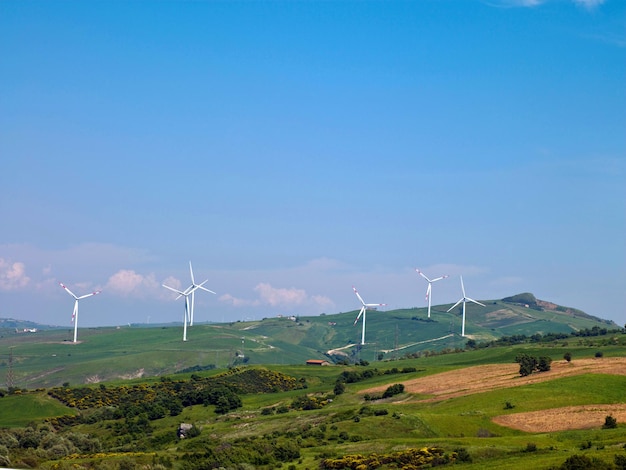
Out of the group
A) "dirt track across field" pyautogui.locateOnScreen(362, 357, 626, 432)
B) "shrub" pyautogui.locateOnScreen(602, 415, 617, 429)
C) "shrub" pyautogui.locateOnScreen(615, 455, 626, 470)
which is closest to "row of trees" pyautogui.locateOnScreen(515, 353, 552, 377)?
"dirt track across field" pyautogui.locateOnScreen(362, 357, 626, 432)

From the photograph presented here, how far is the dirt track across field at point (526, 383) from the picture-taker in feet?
327

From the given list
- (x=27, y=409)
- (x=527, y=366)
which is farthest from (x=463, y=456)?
(x=27, y=409)

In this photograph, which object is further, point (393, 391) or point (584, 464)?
point (393, 391)

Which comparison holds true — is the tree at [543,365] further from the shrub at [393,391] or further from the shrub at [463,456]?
the shrub at [463,456]

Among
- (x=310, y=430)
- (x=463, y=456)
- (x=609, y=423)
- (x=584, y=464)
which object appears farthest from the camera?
(x=310, y=430)

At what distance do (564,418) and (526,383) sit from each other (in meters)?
31.4

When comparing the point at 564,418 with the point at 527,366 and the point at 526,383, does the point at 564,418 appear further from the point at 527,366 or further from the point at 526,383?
the point at 527,366

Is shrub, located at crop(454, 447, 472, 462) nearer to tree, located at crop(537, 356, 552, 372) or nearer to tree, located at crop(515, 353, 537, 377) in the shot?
tree, located at crop(515, 353, 537, 377)

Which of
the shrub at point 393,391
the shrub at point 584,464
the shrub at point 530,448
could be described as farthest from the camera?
the shrub at point 393,391

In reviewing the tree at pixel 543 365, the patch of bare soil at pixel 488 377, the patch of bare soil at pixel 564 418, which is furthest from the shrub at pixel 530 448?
the tree at pixel 543 365

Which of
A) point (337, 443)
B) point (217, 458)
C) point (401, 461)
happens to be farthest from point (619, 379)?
point (217, 458)

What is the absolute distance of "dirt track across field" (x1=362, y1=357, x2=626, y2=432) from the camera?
3922 inches

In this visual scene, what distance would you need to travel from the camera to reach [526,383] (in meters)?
132

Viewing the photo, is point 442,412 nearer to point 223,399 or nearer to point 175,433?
point 175,433
